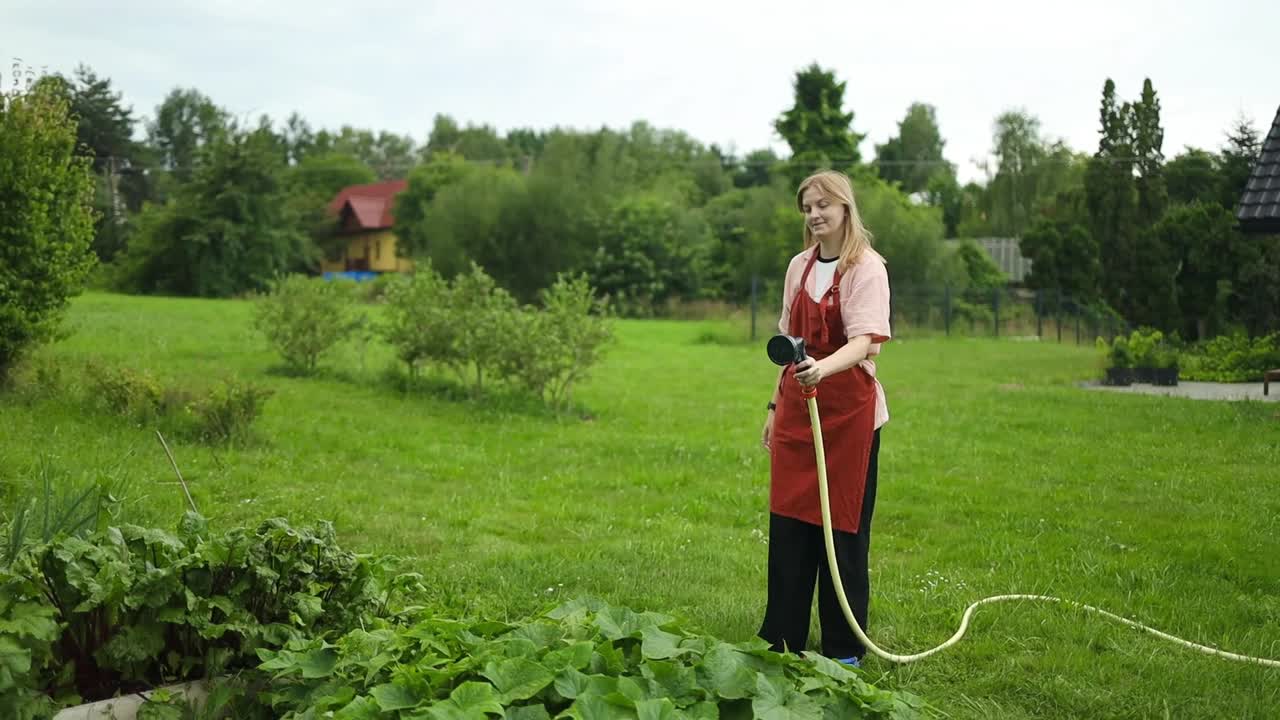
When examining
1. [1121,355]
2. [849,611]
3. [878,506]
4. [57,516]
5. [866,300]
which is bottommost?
[878,506]

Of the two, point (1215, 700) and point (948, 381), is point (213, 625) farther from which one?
point (948, 381)

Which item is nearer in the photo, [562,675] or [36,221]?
[562,675]

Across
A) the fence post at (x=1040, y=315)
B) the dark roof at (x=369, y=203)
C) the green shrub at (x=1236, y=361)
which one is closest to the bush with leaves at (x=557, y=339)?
the green shrub at (x=1236, y=361)

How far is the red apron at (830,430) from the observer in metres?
4.33

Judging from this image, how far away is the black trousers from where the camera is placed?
4.48 metres

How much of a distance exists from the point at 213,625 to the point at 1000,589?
375 cm

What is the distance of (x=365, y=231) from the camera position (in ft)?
211

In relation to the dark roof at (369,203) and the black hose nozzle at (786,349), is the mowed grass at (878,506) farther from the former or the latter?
the dark roof at (369,203)

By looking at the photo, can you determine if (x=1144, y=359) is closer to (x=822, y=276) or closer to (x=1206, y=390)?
(x=1206, y=390)

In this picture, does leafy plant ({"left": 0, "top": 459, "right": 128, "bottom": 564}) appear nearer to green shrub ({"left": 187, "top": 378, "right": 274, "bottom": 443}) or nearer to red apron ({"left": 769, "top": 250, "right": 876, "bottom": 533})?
red apron ({"left": 769, "top": 250, "right": 876, "bottom": 533})

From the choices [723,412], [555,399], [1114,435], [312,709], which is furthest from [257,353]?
[312,709]

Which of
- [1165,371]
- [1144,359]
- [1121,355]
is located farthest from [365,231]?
[1165,371]

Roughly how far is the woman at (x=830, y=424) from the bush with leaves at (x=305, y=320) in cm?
1125

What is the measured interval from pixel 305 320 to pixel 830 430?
38.3 ft
